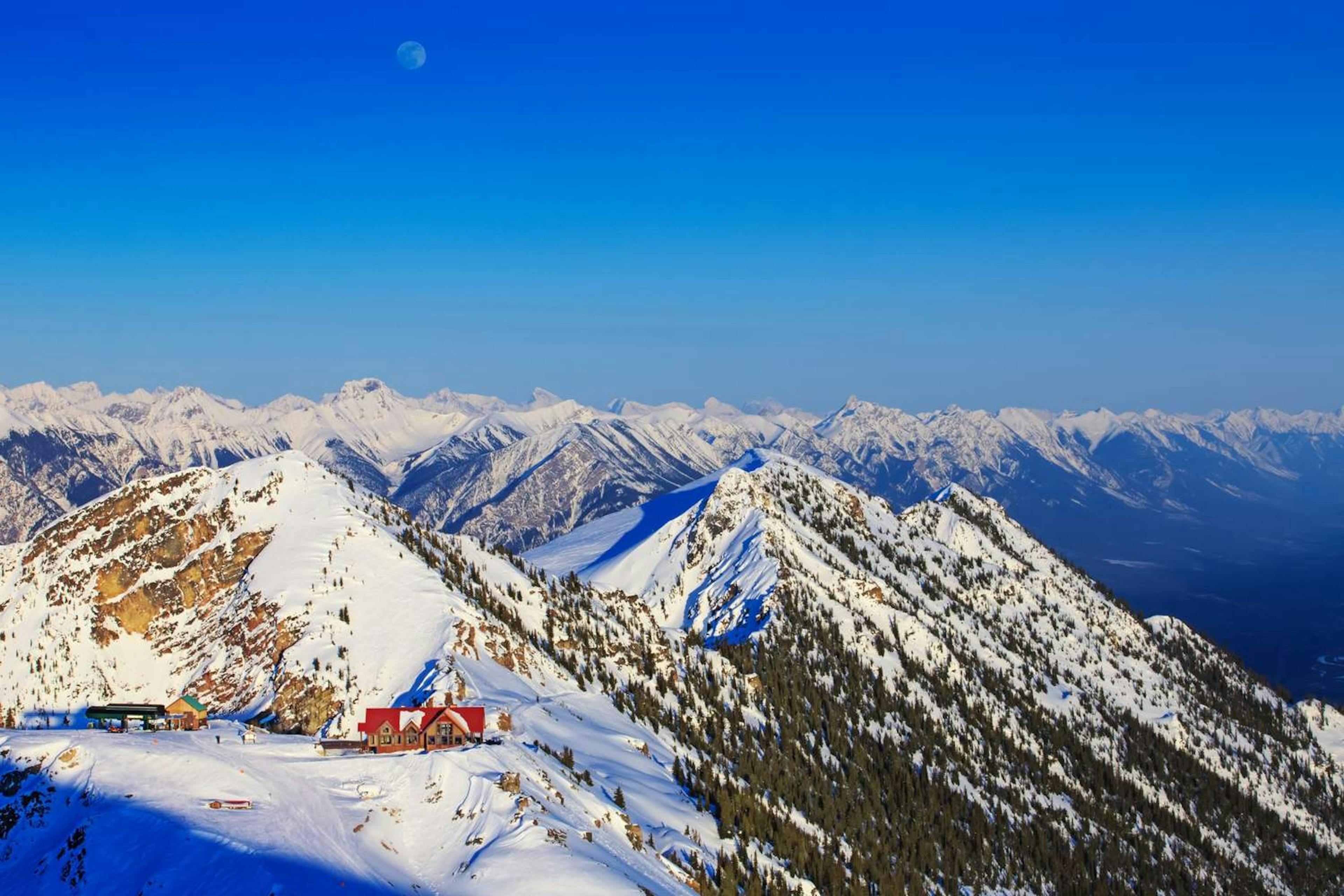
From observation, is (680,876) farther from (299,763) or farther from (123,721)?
(123,721)

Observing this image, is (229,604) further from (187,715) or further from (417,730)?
(417,730)

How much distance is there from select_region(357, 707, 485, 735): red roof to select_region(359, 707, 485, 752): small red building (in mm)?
37

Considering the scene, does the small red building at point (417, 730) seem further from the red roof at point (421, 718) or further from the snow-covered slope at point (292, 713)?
the snow-covered slope at point (292, 713)

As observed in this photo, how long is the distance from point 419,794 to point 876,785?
122m

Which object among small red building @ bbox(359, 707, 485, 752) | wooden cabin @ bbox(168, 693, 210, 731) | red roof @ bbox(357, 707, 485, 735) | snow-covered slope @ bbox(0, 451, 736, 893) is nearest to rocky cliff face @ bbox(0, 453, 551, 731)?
snow-covered slope @ bbox(0, 451, 736, 893)

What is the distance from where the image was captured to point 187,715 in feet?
356

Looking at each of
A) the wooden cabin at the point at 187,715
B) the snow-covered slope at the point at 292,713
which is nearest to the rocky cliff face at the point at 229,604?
the snow-covered slope at the point at 292,713

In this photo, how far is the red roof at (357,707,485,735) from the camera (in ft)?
325

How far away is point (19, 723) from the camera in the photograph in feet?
449

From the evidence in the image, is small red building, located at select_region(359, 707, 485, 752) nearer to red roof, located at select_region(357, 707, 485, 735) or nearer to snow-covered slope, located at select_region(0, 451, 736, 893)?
red roof, located at select_region(357, 707, 485, 735)

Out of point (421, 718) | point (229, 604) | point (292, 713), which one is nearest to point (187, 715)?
point (292, 713)

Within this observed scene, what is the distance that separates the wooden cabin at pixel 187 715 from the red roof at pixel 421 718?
21.3 metres

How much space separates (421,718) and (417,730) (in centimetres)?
139

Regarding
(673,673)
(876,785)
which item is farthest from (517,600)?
(876,785)
